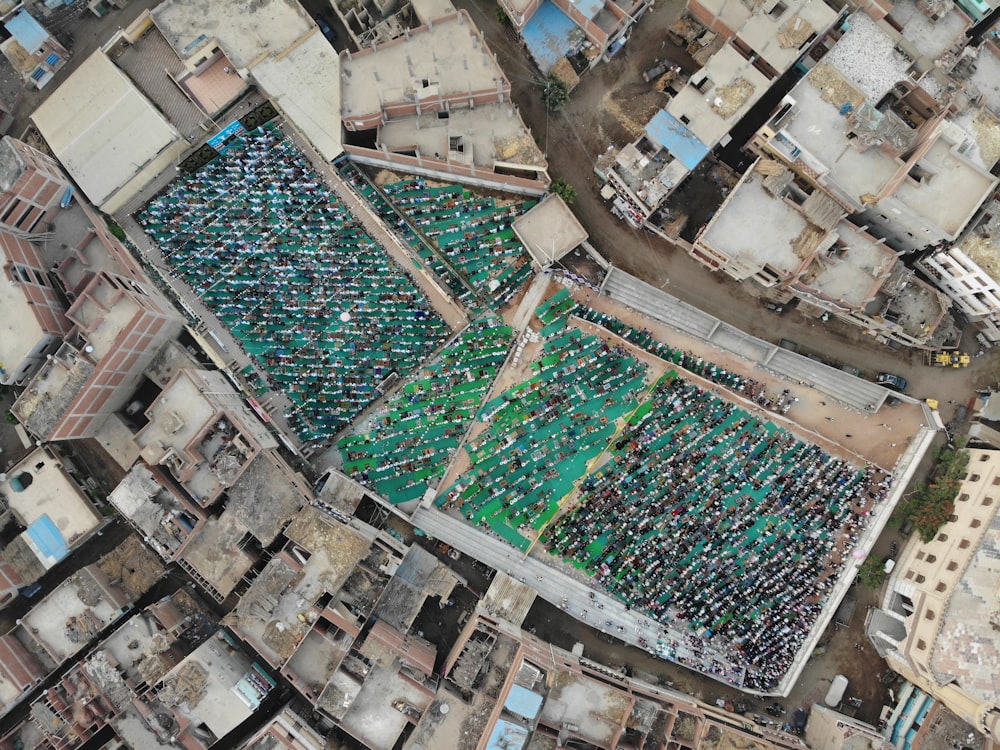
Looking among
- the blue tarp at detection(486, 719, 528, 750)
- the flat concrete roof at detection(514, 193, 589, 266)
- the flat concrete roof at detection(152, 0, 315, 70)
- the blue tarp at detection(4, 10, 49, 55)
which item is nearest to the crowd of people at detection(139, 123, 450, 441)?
the flat concrete roof at detection(152, 0, 315, 70)

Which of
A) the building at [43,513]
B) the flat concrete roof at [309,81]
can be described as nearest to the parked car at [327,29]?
the flat concrete roof at [309,81]

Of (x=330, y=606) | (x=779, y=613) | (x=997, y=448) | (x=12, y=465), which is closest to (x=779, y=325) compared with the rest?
(x=997, y=448)

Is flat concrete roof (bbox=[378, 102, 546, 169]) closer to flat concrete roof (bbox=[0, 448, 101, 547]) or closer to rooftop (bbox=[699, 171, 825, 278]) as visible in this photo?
rooftop (bbox=[699, 171, 825, 278])

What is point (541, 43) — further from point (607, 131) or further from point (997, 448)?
point (997, 448)

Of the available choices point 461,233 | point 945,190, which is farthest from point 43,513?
point 945,190

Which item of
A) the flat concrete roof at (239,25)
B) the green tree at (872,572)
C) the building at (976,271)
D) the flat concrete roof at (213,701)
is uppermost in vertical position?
the flat concrete roof at (239,25)

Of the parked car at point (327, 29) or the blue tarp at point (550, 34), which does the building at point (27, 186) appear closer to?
the parked car at point (327, 29)
